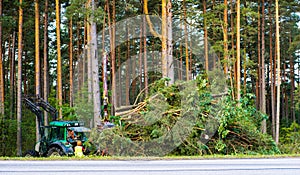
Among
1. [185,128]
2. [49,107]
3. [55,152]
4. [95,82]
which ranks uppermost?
[95,82]

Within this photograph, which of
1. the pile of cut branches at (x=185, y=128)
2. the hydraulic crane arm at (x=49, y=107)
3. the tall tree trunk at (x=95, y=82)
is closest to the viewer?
the pile of cut branches at (x=185, y=128)

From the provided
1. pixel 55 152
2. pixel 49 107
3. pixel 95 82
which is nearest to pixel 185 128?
pixel 55 152

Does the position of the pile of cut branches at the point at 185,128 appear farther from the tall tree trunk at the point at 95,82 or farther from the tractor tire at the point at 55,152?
the tall tree trunk at the point at 95,82

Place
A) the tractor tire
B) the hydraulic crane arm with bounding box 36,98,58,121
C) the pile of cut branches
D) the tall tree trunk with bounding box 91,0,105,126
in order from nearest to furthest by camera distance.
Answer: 1. the pile of cut branches
2. the tractor tire
3. the hydraulic crane arm with bounding box 36,98,58,121
4. the tall tree trunk with bounding box 91,0,105,126

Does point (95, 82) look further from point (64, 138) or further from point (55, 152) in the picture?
point (55, 152)

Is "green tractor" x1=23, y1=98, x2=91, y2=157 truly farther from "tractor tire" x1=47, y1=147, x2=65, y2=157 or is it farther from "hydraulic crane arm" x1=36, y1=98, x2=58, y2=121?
"hydraulic crane arm" x1=36, y1=98, x2=58, y2=121

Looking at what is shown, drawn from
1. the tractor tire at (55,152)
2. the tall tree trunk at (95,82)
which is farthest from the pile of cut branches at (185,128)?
the tall tree trunk at (95,82)

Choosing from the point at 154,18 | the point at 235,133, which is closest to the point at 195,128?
the point at 235,133

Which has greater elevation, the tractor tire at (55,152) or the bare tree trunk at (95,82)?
the bare tree trunk at (95,82)

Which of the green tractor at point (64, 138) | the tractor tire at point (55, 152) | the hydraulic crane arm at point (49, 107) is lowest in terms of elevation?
the tractor tire at point (55, 152)

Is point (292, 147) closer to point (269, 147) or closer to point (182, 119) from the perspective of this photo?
point (269, 147)

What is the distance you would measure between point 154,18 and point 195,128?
1203 centimetres

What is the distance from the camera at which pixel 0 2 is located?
24609 mm

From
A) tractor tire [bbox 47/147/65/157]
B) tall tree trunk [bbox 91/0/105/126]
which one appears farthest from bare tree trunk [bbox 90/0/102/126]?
tractor tire [bbox 47/147/65/157]
